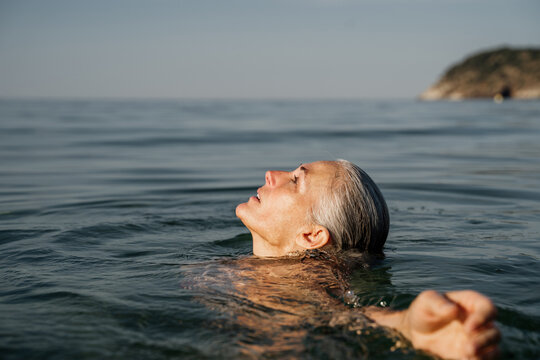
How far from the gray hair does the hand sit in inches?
56.1

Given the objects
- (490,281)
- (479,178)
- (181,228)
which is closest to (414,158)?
(479,178)

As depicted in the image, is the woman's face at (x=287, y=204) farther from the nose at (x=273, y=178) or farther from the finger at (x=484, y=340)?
the finger at (x=484, y=340)

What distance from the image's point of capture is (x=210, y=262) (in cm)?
446

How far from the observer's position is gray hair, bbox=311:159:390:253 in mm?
3920

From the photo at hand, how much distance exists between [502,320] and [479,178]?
22.1 ft

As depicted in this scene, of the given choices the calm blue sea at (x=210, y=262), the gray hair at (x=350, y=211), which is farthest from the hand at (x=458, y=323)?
the gray hair at (x=350, y=211)

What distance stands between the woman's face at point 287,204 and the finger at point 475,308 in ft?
5.67

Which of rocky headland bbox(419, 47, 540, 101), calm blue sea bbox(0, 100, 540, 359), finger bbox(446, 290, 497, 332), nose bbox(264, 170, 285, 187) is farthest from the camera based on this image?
rocky headland bbox(419, 47, 540, 101)

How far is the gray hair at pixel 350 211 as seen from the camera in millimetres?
3920

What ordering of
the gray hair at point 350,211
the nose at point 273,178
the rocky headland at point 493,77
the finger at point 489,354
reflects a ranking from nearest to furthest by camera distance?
1. the finger at point 489,354
2. the gray hair at point 350,211
3. the nose at point 273,178
4. the rocky headland at point 493,77

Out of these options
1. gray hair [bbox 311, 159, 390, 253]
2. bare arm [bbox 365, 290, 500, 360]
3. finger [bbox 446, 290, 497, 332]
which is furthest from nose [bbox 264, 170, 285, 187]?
finger [bbox 446, 290, 497, 332]

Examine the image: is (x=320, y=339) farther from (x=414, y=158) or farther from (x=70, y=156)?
(x=70, y=156)

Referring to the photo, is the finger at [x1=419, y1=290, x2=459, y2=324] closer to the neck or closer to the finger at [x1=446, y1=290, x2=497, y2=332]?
the finger at [x1=446, y1=290, x2=497, y2=332]

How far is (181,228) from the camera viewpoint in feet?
20.3
